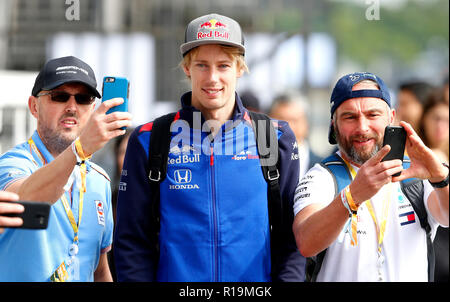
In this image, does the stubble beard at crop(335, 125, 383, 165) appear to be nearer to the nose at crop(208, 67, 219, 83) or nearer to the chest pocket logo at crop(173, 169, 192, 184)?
the nose at crop(208, 67, 219, 83)

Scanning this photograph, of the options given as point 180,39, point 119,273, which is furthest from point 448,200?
point 180,39

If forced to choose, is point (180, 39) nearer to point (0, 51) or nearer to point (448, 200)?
point (0, 51)

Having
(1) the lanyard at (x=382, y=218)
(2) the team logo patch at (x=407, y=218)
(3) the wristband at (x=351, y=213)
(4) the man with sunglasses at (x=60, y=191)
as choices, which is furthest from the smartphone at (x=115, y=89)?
(2) the team logo patch at (x=407, y=218)

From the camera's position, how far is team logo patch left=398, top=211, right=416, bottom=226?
332 centimetres

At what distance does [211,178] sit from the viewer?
3.38 metres

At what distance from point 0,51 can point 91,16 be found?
1.44m

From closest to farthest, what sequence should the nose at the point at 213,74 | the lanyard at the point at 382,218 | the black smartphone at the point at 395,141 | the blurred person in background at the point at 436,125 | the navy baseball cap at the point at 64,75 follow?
1. the black smartphone at the point at 395,141
2. the lanyard at the point at 382,218
3. the nose at the point at 213,74
4. the navy baseball cap at the point at 64,75
5. the blurred person in background at the point at 436,125

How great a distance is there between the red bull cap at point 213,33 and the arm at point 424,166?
96 centimetres

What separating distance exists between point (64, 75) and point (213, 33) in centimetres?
81

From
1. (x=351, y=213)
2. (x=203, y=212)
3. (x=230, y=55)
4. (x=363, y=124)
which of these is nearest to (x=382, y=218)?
(x=351, y=213)

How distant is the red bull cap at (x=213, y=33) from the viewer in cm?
340

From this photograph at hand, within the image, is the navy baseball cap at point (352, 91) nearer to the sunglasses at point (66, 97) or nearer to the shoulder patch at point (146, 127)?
the shoulder patch at point (146, 127)

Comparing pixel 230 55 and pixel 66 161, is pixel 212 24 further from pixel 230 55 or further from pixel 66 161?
pixel 66 161
